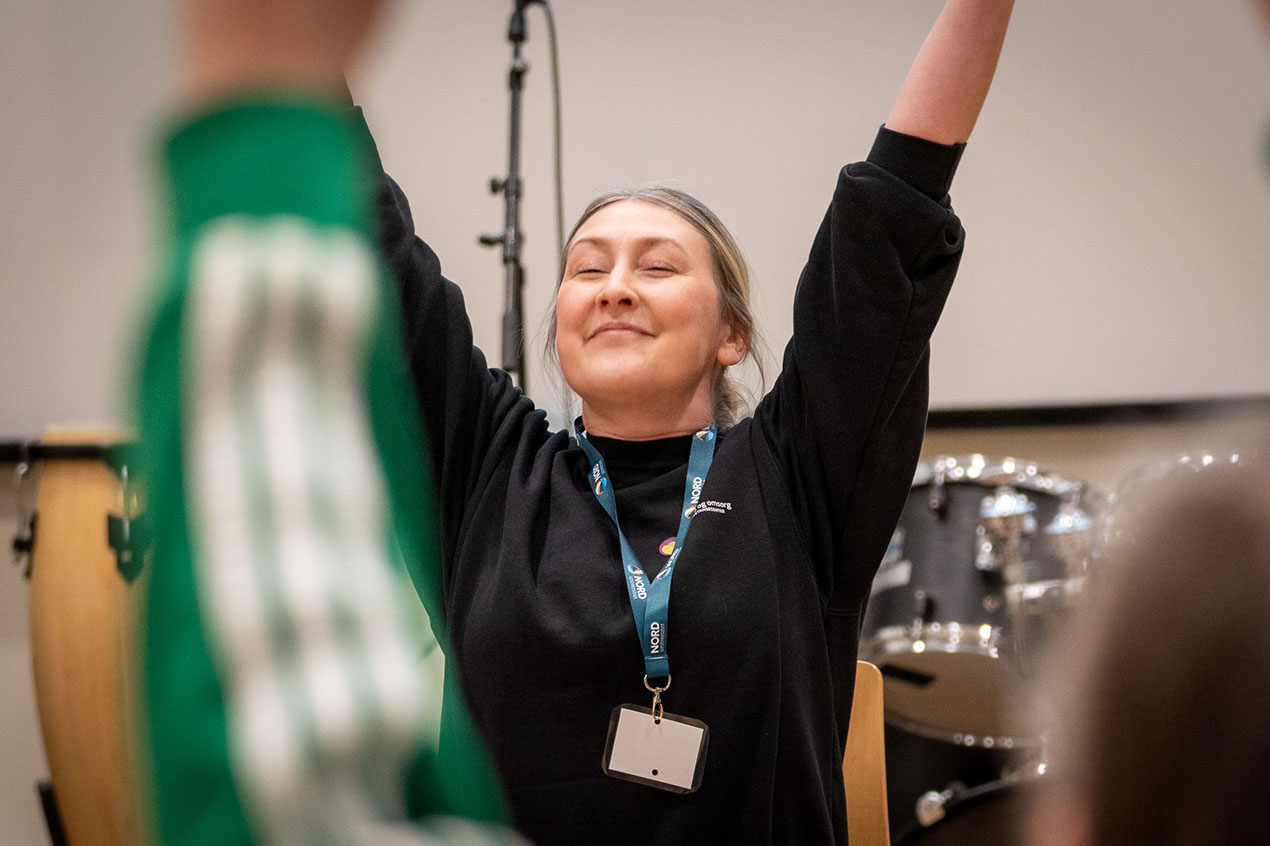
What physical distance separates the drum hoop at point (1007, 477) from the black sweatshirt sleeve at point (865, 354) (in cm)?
132

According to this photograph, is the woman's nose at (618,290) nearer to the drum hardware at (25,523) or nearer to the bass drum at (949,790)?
the bass drum at (949,790)

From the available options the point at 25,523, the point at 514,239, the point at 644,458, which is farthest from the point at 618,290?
the point at 25,523

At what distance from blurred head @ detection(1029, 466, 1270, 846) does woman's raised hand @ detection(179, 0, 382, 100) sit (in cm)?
33

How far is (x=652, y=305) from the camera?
138 centimetres

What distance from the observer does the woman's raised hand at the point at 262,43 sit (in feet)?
0.96

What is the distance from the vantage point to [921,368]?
125 centimetres

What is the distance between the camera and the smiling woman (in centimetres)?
113

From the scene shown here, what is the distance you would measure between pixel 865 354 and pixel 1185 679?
797mm

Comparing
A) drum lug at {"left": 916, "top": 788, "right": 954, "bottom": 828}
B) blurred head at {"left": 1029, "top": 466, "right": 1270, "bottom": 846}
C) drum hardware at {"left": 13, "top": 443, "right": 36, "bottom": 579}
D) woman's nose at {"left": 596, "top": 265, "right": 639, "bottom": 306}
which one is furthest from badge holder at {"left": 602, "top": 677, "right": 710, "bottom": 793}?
drum hardware at {"left": 13, "top": 443, "right": 36, "bottom": 579}

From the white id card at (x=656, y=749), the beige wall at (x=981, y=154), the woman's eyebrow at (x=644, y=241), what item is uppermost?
the beige wall at (x=981, y=154)

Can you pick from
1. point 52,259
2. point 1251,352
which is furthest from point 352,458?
point 1251,352

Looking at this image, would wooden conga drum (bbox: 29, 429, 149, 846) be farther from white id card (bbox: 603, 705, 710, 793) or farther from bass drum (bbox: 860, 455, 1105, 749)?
bass drum (bbox: 860, 455, 1105, 749)

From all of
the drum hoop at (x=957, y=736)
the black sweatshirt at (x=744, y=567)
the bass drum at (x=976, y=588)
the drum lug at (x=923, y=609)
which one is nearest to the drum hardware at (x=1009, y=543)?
the bass drum at (x=976, y=588)

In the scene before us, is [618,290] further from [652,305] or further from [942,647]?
[942,647]
